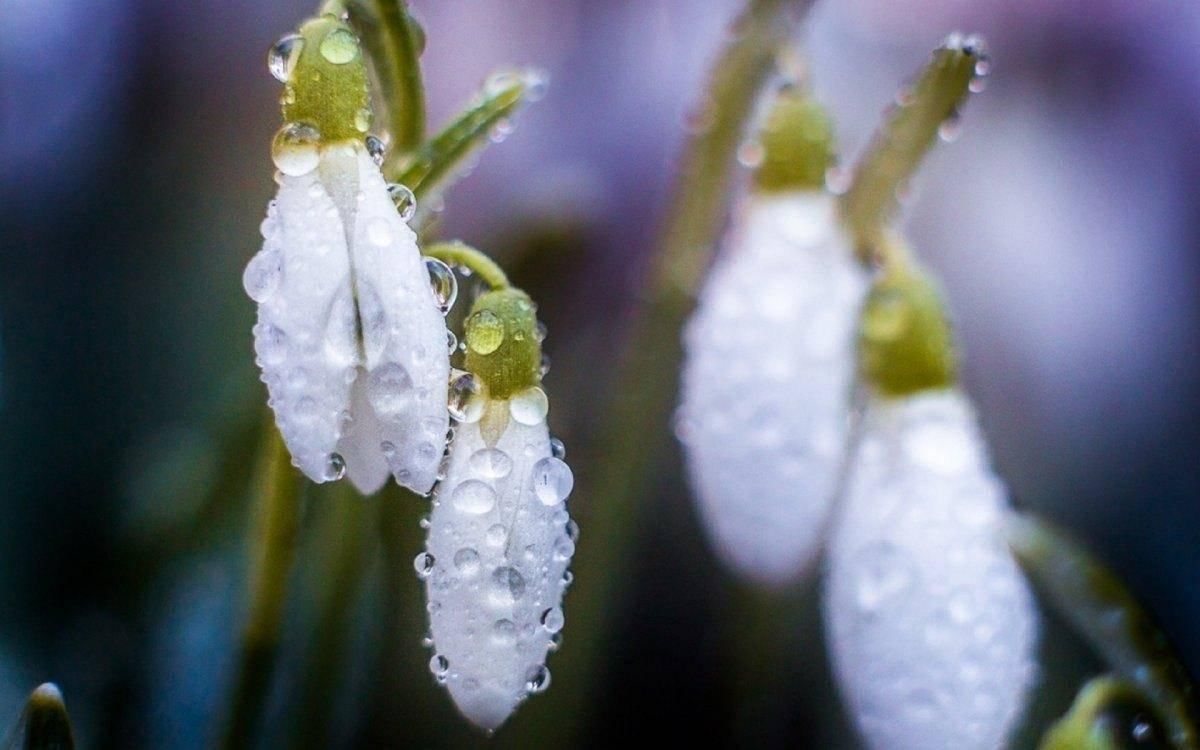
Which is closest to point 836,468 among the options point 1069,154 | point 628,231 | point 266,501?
point 266,501

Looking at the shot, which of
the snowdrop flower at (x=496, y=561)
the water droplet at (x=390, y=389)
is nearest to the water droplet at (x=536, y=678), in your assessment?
the snowdrop flower at (x=496, y=561)

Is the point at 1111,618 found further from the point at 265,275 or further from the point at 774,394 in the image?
the point at 265,275

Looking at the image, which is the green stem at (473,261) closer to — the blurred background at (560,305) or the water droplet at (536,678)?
the water droplet at (536,678)

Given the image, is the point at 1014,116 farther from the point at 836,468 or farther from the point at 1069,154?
the point at 836,468

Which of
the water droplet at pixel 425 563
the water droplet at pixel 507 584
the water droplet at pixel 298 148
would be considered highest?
the water droplet at pixel 298 148

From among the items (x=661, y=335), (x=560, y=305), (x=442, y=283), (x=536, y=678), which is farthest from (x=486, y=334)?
(x=560, y=305)

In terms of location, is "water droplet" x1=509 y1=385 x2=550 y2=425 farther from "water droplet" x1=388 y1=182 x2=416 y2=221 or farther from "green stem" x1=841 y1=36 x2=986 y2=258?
"green stem" x1=841 y1=36 x2=986 y2=258

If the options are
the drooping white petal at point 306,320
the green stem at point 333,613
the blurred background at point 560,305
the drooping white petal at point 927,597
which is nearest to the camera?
the drooping white petal at point 306,320
